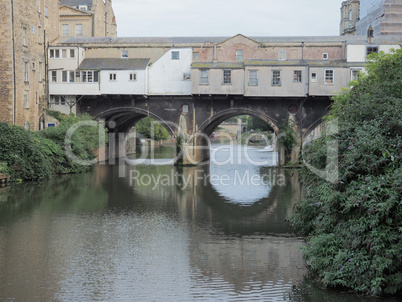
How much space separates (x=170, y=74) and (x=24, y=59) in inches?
443

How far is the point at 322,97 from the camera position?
38.9 metres

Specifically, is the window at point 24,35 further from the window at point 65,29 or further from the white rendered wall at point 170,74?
the window at point 65,29

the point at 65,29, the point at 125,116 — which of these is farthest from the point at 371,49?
the point at 65,29

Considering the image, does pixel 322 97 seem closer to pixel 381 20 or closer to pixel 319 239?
pixel 381 20

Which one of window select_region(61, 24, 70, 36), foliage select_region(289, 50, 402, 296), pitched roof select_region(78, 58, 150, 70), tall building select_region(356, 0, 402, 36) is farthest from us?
tall building select_region(356, 0, 402, 36)

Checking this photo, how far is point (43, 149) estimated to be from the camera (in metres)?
31.6

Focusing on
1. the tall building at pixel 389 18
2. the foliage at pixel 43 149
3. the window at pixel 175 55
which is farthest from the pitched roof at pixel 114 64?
the tall building at pixel 389 18

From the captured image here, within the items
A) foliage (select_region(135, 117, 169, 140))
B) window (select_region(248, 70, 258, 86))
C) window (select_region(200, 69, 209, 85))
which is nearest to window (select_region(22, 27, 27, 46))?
window (select_region(200, 69, 209, 85))

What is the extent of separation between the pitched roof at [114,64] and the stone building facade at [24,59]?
3.55m

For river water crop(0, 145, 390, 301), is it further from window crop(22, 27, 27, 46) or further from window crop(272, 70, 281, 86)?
window crop(22, 27, 27, 46)

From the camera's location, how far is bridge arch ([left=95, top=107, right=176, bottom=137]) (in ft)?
138

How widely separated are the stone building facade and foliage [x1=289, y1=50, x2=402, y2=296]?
2943cm

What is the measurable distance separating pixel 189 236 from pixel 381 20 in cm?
5073

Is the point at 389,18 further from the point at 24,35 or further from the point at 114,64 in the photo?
the point at 24,35
